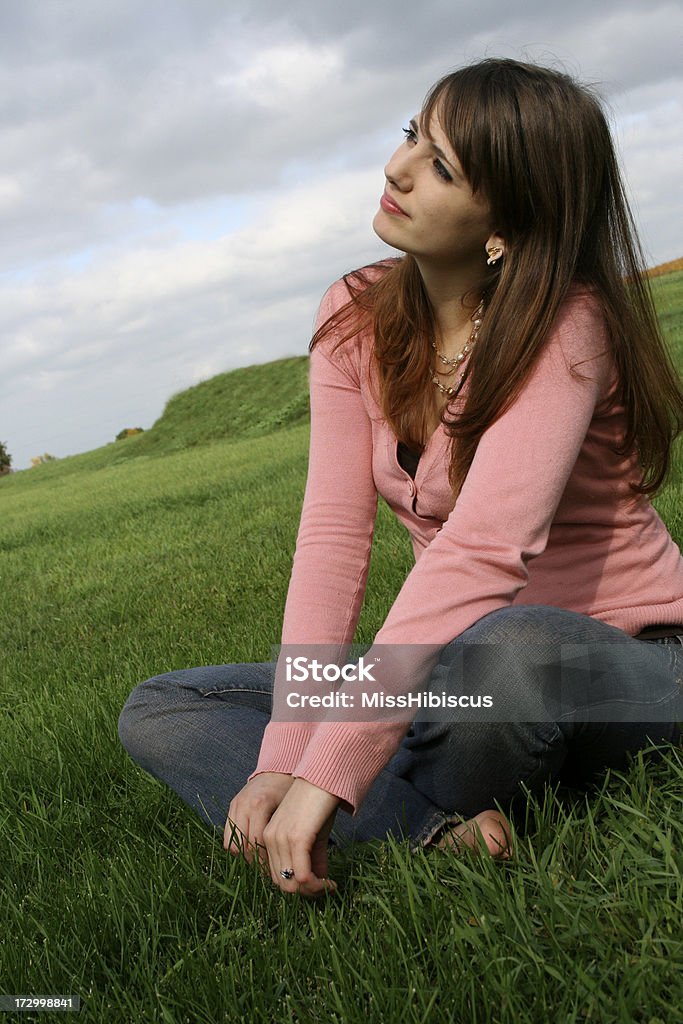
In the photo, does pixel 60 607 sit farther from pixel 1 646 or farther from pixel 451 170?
pixel 451 170

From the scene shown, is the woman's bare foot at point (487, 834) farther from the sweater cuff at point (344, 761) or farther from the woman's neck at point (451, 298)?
the woman's neck at point (451, 298)

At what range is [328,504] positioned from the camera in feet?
8.80

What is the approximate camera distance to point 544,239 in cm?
236

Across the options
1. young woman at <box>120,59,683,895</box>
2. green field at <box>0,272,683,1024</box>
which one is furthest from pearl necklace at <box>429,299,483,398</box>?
green field at <box>0,272,683,1024</box>

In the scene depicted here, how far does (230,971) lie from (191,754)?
79 cm

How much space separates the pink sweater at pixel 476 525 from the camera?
82.1 inches

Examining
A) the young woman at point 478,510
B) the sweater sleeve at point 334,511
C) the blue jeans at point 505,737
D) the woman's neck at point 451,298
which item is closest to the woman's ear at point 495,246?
the young woman at point 478,510

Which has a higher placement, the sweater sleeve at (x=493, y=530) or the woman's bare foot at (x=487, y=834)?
the sweater sleeve at (x=493, y=530)

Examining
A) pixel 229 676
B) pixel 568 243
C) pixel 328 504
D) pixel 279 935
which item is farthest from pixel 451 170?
pixel 279 935

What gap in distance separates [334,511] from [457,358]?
49 centimetres

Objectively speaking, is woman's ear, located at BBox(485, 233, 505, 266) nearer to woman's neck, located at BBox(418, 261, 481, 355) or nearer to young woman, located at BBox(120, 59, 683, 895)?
young woman, located at BBox(120, 59, 683, 895)

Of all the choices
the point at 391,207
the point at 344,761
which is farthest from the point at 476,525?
the point at 391,207

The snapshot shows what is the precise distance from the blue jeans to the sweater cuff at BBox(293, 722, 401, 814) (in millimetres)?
151

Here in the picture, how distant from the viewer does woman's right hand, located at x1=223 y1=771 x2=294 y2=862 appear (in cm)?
208
